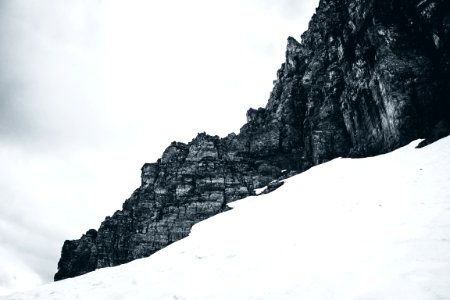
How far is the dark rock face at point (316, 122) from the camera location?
3241 cm

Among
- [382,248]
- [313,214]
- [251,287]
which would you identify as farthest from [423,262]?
[313,214]

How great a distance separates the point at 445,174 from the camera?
16688 mm

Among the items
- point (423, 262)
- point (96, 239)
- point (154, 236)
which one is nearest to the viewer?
point (423, 262)

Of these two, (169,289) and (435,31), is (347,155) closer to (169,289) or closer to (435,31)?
(435,31)

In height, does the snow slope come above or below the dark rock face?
below

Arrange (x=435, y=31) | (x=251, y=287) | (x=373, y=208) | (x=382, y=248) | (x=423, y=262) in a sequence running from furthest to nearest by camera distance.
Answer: (x=435, y=31), (x=373, y=208), (x=382, y=248), (x=251, y=287), (x=423, y=262)

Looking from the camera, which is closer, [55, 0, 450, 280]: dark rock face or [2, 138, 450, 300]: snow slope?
[2, 138, 450, 300]: snow slope

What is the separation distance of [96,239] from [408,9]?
2548 inches

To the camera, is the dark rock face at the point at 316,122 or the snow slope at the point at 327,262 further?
the dark rock face at the point at 316,122

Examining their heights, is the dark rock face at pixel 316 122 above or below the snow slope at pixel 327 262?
above

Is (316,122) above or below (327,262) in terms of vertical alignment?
above

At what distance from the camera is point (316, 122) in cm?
4778

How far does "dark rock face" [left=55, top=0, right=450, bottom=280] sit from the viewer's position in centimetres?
3241

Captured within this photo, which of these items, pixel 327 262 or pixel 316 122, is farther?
pixel 316 122
